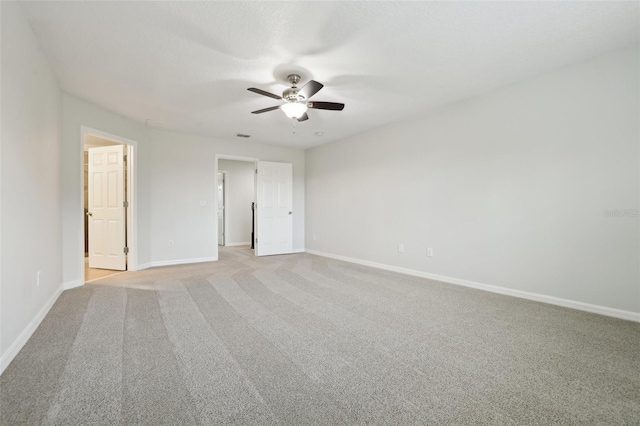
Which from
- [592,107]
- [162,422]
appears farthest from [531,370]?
[592,107]

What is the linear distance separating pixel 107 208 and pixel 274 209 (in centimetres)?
301

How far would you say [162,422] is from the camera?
1313 mm

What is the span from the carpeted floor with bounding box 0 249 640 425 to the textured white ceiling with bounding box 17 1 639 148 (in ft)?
8.12

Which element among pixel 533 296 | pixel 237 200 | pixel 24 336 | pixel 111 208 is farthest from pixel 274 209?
pixel 533 296

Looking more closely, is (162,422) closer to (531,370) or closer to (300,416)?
(300,416)

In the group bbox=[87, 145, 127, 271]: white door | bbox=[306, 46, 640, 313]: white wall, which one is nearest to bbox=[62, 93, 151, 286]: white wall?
bbox=[87, 145, 127, 271]: white door

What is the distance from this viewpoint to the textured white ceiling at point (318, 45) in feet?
6.66

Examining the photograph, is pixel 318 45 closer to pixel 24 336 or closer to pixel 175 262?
pixel 24 336

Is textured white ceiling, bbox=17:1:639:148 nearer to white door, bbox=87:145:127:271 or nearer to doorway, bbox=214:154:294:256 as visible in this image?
white door, bbox=87:145:127:271

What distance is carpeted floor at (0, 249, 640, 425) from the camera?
54.9 inches

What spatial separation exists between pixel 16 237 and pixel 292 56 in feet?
8.59

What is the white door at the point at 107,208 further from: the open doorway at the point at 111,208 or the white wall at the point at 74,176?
the white wall at the point at 74,176

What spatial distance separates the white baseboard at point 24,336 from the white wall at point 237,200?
480 cm

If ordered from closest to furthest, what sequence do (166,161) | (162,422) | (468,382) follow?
(162,422)
(468,382)
(166,161)
